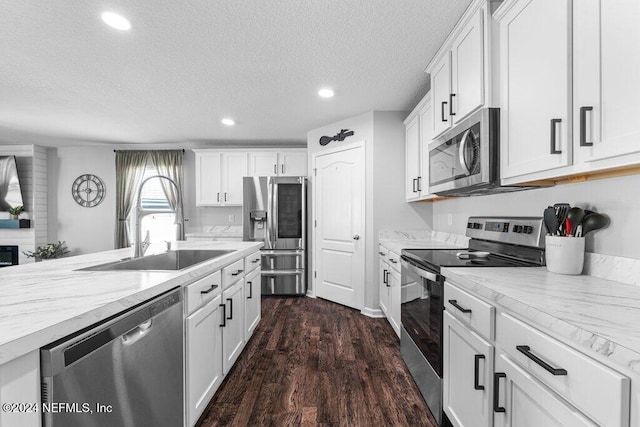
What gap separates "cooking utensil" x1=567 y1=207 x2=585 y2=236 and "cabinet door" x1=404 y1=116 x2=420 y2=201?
1781 mm

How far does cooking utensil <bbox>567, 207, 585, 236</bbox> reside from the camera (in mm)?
1376

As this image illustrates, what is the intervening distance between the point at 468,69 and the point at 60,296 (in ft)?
7.33

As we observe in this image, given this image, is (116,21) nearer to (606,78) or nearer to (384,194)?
(606,78)

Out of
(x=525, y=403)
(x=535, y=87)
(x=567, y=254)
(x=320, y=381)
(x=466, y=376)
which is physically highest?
(x=535, y=87)

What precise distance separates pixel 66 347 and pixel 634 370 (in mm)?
1289

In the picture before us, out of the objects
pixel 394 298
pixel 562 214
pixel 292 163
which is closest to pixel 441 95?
pixel 562 214

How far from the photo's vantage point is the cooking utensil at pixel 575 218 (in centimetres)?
138

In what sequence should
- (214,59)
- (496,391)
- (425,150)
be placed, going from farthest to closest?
(425,150)
(214,59)
(496,391)

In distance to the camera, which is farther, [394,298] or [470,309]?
[394,298]

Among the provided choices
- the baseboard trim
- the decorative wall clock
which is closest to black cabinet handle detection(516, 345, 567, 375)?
the baseboard trim

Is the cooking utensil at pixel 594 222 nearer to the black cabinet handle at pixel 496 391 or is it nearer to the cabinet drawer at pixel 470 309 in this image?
the cabinet drawer at pixel 470 309

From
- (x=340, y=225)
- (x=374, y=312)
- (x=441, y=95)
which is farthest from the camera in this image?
(x=340, y=225)

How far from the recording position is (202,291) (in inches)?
66.2

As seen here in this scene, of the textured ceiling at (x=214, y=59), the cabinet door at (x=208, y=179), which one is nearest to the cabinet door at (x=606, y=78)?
the textured ceiling at (x=214, y=59)
